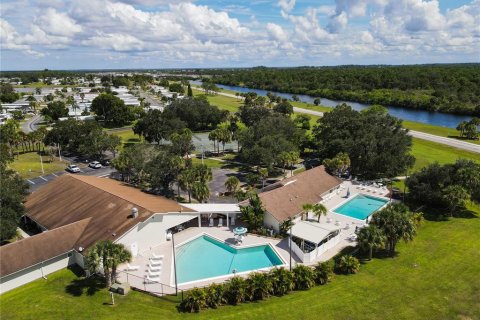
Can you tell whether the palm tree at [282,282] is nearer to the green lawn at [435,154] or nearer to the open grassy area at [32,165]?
the green lawn at [435,154]

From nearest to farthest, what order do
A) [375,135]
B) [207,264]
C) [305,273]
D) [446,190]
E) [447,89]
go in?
[305,273] < [207,264] < [446,190] < [375,135] < [447,89]

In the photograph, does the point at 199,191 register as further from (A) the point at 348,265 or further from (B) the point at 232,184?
(A) the point at 348,265

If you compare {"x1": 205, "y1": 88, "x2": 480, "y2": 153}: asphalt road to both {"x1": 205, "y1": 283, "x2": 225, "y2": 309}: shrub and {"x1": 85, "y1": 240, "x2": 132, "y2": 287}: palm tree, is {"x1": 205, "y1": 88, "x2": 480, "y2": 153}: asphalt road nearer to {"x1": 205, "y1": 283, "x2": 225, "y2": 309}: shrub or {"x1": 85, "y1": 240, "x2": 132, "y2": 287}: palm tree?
{"x1": 205, "y1": 283, "x2": 225, "y2": 309}: shrub

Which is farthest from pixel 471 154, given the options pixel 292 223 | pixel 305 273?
pixel 305 273

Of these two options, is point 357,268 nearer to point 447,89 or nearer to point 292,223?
point 292,223

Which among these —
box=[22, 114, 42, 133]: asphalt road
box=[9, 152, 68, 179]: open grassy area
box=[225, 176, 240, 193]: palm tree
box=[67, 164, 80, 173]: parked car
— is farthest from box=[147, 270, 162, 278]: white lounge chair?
box=[22, 114, 42, 133]: asphalt road

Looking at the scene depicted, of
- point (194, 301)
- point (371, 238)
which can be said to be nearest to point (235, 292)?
point (194, 301)
